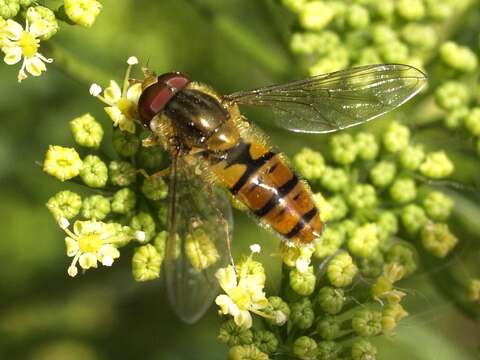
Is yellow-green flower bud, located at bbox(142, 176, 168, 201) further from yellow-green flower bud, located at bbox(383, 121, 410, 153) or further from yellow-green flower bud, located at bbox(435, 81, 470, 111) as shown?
yellow-green flower bud, located at bbox(435, 81, 470, 111)

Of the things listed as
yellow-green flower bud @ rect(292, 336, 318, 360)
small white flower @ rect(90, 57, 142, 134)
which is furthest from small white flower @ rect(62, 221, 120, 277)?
yellow-green flower bud @ rect(292, 336, 318, 360)

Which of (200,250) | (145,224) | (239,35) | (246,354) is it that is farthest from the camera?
(239,35)

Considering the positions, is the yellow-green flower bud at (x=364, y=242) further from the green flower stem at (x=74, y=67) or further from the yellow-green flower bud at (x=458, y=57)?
the green flower stem at (x=74, y=67)

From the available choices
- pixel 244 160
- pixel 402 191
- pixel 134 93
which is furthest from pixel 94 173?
pixel 402 191

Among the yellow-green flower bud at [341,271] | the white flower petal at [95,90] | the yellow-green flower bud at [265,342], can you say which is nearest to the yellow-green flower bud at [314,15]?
the white flower petal at [95,90]

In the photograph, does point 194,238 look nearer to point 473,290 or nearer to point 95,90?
point 95,90
